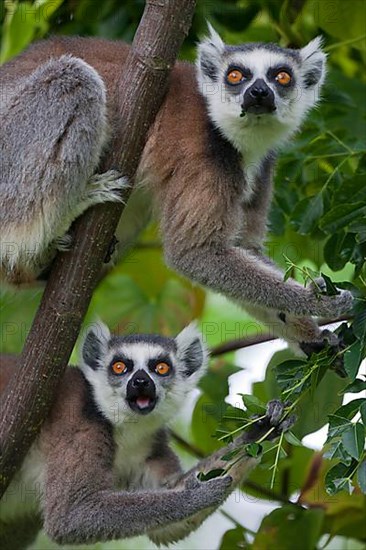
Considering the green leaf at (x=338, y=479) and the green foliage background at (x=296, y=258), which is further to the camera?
the green foliage background at (x=296, y=258)

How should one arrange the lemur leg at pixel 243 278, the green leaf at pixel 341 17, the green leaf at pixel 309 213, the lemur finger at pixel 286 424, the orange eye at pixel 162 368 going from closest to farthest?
the lemur finger at pixel 286 424 < the lemur leg at pixel 243 278 < the green leaf at pixel 309 213 < the orange eye at pixel 162 368 < the green leaf at pixel 341 17

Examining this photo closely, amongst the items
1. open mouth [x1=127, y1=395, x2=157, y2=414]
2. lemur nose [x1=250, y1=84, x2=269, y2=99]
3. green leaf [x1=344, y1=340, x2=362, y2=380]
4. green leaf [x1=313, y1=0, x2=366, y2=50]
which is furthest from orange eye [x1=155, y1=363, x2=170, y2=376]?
green leaf [x1=313, y1=0, x2=366, y2=50]

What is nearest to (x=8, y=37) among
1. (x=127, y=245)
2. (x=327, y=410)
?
(x=127, y=245)

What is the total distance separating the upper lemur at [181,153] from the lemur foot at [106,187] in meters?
0.02

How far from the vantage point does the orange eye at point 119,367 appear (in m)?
5.64

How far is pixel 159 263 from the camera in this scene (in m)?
7.42

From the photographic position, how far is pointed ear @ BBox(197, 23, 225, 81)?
19.0 ft

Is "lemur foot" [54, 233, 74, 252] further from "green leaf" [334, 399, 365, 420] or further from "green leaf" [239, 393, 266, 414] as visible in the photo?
"green leaf" [334, 399, 365, 420]

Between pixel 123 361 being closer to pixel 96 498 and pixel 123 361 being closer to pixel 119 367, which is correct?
pixel 119 367

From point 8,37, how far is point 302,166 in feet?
6.80

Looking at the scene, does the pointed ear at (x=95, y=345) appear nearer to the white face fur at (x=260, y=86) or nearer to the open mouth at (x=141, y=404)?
the open mouth at (x=141, y=404)

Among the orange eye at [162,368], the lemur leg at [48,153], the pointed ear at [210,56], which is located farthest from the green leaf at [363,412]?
the pointed ear at [210,56]

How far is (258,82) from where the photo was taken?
209 inches

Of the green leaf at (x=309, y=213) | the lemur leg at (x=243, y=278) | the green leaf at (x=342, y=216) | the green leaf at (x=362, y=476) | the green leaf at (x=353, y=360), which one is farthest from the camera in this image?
the green leaf at (x=309, y=213)
